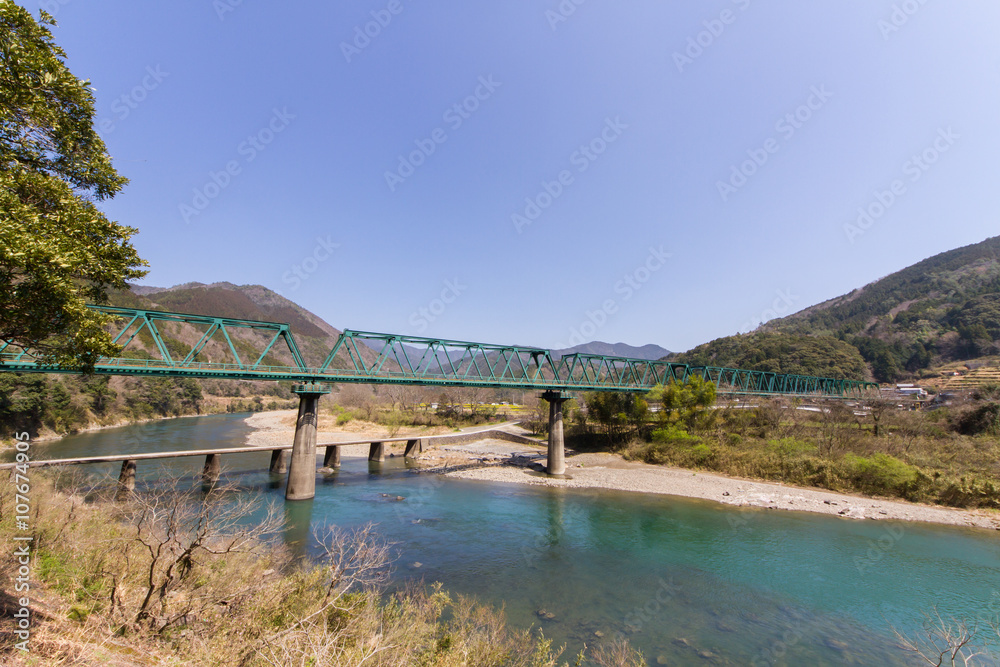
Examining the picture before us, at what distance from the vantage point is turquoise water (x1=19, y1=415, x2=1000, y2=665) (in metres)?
12.0

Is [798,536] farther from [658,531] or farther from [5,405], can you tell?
[5,405]

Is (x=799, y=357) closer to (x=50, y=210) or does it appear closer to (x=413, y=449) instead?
(x=413, y=449)

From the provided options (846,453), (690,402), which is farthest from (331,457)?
(846,453)

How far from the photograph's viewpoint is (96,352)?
263 inches

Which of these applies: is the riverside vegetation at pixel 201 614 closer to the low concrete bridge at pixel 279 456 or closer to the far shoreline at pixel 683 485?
the low concrete bridge at pixel 279 456

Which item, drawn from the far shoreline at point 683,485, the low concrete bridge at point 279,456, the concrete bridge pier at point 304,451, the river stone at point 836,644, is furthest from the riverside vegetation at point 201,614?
the far shoreline at point 683,485

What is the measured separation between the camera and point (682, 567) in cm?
1673

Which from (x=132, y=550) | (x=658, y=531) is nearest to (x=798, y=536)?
(x=658, y=531)

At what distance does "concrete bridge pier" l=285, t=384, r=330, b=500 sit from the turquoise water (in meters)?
1.21

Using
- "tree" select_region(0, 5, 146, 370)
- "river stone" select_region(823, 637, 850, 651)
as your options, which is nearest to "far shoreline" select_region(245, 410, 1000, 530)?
"river stone" select_region(823, 637, 850, 651)

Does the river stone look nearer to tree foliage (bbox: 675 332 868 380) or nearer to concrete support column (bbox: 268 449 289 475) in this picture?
concrete support column (bbox: 268 449 289 475)

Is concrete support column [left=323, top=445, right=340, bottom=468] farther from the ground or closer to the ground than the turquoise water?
farther from the ground

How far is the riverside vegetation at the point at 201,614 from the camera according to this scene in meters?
5.98

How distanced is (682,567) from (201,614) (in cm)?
1682
